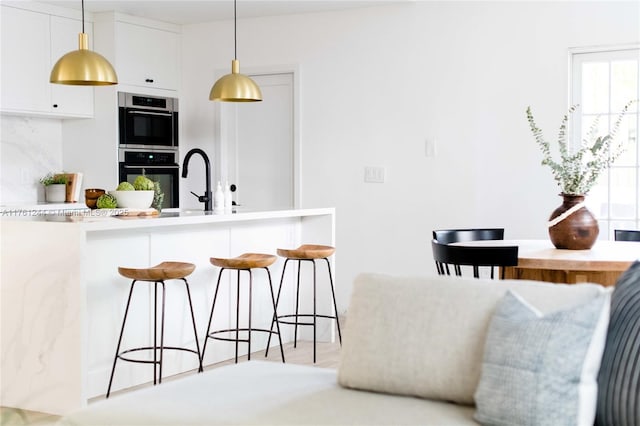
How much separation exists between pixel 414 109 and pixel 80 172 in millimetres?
2827

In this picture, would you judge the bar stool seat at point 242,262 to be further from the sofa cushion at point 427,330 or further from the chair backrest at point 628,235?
the sofa cushion at point 427,330

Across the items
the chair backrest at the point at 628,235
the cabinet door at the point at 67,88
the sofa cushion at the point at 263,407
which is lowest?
the sofa cushion at the point at 263,407

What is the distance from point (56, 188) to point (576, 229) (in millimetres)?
4368

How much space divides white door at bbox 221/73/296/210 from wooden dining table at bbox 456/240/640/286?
9.73ft

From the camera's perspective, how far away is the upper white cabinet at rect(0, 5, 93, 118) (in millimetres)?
6441

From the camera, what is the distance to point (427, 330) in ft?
8.13

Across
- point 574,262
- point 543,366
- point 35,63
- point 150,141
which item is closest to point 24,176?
point 35,63

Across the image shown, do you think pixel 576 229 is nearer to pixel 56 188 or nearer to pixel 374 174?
pixel 374 174

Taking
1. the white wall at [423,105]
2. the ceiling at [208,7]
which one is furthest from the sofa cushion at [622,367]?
the ceiling at [208,7]

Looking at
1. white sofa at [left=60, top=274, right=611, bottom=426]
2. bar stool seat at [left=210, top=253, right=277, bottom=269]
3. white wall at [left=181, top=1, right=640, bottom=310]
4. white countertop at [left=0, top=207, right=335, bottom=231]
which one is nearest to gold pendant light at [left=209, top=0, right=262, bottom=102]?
white countertop at [left=0, top=207, right=335, bottom=231]

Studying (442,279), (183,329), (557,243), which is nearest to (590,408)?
(442,279)

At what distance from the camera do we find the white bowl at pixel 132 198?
506 centimetres

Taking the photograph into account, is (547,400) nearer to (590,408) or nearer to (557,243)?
(590,408)

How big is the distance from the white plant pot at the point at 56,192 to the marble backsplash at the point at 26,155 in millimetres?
104
